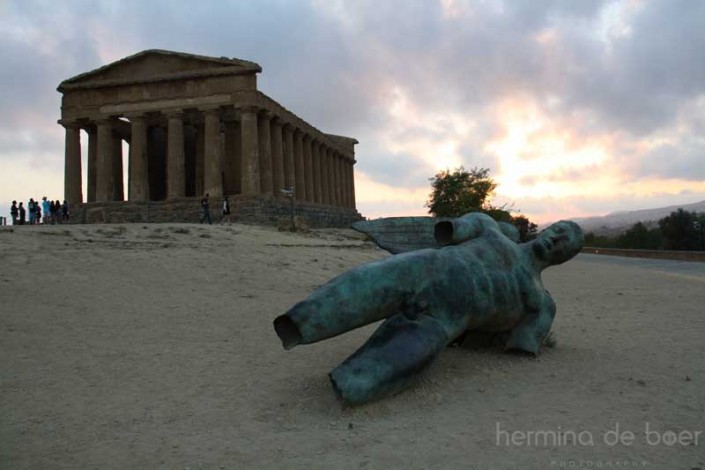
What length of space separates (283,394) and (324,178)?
1646 inches

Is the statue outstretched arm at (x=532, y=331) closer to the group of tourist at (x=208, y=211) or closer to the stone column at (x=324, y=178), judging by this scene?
the group of tourist at (x=208, y=211)

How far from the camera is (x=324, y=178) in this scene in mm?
46344

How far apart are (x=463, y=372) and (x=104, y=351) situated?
4.14 meters

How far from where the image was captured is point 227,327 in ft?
26.1

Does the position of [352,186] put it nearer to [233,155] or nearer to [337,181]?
[337,181]

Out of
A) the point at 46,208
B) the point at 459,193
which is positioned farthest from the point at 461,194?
the point at 46,208

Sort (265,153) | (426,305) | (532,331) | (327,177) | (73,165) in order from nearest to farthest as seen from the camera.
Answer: (426,305), (532,331), (265,153), (73,165), (327,177)

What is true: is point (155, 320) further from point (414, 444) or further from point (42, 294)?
point (414, 444)

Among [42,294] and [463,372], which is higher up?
[42,294]

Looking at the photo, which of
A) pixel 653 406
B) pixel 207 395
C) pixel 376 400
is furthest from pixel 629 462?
pixel 207 395

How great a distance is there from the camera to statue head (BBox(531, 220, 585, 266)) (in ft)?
19.9

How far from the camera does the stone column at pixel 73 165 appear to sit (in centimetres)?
3370

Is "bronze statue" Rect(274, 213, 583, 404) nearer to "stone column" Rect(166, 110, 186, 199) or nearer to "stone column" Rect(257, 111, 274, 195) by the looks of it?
"stone column" Rect(257, 111, 274, 195)

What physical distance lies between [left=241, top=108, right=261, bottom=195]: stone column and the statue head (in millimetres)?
26136
